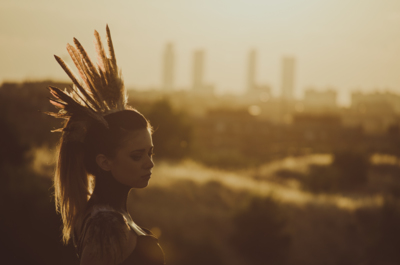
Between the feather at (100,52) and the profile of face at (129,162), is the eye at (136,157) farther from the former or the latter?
the feather at (100,52)

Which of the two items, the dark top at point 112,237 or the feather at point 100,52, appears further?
the feather at point 100,52

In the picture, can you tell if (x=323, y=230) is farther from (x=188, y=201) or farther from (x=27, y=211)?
(x=27, y=211)

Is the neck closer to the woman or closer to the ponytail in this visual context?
the woman

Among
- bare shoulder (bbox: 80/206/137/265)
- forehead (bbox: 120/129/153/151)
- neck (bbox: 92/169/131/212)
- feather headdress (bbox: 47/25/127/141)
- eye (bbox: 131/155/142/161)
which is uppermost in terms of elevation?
feather headdress (bbox: 47/25/127/141)

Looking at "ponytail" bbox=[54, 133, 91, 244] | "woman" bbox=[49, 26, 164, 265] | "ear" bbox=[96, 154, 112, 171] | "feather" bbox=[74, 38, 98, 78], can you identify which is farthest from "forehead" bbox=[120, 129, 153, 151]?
"feather" bbox=[74, 38, 98, 78]

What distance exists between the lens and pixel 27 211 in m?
20.6

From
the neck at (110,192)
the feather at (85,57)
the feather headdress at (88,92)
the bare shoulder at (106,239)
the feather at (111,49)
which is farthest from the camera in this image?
the feather at (111,49)

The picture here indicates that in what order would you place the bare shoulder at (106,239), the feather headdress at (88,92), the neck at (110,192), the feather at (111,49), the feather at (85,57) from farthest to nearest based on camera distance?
the feather at (111,49) < the feather at (85,57) < the feather headdress at (88,92) < the neck at (110,192) < the bare shoulder at (106,239)

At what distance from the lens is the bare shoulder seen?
8.17 feet

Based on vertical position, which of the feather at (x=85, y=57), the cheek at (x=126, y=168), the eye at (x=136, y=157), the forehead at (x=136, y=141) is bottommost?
the cheek at (x=126, y=168)

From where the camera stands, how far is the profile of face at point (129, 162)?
2797mm

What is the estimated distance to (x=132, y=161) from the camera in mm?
2805

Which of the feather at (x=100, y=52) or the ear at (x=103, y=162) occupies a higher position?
the feather at (x=100, y=52)

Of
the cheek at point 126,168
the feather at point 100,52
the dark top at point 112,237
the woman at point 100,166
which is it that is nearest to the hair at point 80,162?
the woman at point 100,166
